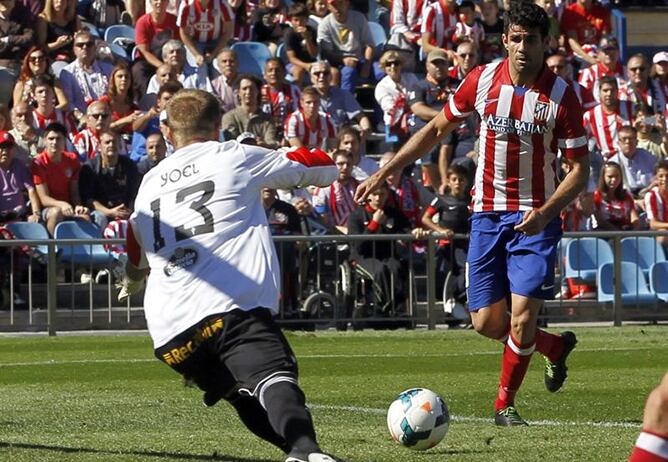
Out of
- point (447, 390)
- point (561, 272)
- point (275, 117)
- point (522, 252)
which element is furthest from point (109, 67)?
point (522, 252)

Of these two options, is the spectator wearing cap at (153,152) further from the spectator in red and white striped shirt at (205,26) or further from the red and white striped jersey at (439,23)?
the red and white striped jersey at (439,23)

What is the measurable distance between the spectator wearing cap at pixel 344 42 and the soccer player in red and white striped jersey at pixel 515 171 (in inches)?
485

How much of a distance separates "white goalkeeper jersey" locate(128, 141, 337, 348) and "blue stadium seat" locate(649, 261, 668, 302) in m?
11.4

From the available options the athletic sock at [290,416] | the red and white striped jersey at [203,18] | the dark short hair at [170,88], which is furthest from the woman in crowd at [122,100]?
the athletic sock at [290,416]

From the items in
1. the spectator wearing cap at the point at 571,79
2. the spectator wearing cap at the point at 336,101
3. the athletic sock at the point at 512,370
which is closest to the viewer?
the athletic sock at the point at 512,370

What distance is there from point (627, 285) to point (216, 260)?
11818mm

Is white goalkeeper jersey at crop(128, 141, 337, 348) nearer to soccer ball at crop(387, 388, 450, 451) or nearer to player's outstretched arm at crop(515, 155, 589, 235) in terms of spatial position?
soccer ball at crop(387, 388, 450, 451)

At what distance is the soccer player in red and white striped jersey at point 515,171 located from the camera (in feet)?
30.8

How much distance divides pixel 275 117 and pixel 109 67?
2.25 m

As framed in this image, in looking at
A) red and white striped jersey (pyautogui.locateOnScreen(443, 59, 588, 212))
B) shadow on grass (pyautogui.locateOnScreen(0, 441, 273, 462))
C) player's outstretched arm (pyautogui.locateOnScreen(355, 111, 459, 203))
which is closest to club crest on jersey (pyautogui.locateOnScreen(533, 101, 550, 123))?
red and white striped jersey (pyautogui.locateOnScreen(443, 59, 588, 212))

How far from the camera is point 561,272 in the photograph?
59.8ft

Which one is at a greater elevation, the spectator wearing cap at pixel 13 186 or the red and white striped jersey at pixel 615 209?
the spectator wearing cap at pixel 13 186

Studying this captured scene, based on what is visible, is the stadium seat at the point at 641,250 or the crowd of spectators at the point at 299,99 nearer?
the stadium seat at the point at 641,250

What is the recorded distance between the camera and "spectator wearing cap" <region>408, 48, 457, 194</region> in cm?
2050
